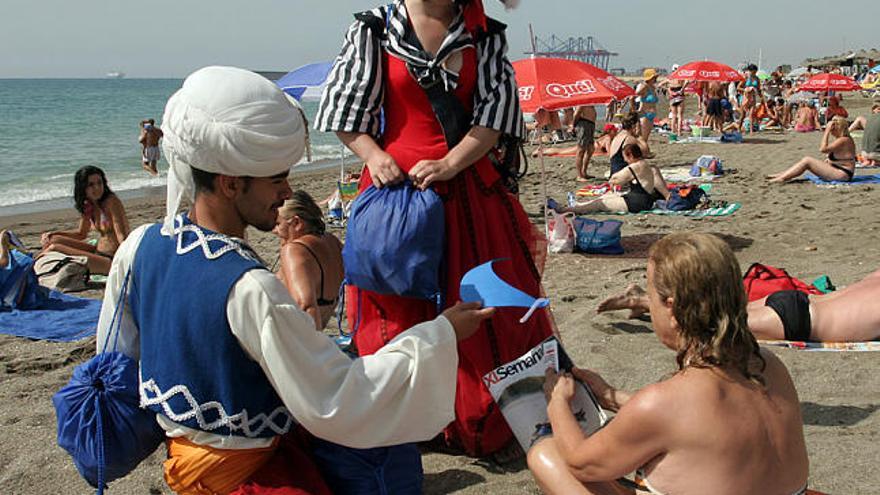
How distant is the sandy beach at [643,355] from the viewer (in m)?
3.34

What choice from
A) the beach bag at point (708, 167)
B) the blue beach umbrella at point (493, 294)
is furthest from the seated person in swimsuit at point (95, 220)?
the beach bag at point (708, 167)

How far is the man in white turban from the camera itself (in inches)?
70.6

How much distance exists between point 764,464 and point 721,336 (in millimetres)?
358

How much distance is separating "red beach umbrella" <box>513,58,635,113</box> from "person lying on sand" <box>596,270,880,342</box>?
394cm

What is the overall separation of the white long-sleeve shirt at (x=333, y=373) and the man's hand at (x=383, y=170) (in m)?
1.22

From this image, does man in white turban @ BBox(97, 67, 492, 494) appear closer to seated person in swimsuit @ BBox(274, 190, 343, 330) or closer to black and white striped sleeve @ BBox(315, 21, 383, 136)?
black and white striped sleeve @ BBox(315, 21, 383, 136)

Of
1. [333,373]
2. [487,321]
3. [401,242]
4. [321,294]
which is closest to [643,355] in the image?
[487,321]

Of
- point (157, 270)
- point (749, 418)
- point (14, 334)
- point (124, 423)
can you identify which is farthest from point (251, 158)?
point (14, 334)

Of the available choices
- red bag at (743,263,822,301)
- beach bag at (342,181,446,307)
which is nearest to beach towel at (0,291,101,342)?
beach bag at (342,181,446,307)

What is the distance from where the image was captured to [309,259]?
4191 mm

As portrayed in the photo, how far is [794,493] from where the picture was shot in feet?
7.08

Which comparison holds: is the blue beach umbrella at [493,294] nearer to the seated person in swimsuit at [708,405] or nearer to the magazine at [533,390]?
the magazine at [533,390]

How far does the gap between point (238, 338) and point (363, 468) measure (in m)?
0.55

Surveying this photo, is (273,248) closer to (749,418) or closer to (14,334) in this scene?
(14,334)
